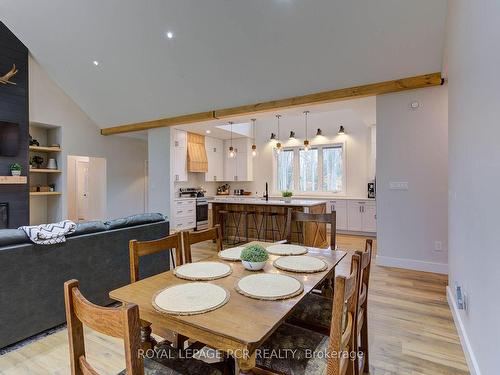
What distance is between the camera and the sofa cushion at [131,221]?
107 inches

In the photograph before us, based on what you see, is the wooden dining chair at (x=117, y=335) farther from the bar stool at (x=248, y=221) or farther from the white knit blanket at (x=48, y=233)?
the bar stool at (x=248, y=221)

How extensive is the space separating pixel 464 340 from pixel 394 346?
0.49 m

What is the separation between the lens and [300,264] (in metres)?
1.67

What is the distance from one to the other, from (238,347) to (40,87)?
7.38m

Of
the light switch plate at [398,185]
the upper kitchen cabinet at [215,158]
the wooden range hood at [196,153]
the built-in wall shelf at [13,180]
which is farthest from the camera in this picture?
the upper kitchen cabinet at [215,158]

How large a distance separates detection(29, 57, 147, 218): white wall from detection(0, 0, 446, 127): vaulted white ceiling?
0.58 m

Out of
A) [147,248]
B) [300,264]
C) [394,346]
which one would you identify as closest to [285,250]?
[300,264]

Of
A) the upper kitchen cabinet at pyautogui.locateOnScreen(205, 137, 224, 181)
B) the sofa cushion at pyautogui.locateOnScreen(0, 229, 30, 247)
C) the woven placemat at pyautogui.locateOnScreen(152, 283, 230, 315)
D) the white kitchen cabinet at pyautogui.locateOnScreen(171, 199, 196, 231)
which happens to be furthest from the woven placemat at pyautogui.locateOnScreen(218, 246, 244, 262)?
the upper kitchen cabinet at pyautogui.locateOnScreen(205, 137, 224, 181)

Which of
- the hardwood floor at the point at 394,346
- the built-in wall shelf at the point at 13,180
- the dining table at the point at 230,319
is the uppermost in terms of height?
the built-in wall shelf at the point at 13,180

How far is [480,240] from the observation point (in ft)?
5.34

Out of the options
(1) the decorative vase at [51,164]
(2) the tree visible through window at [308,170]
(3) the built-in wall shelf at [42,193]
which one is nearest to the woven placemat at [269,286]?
(2) the tree visible through window at [308,170]

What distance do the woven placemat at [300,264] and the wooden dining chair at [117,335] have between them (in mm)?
641

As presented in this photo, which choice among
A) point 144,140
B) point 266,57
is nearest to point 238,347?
point 266,57

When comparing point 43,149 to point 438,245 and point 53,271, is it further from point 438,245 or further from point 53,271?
point 438,245
